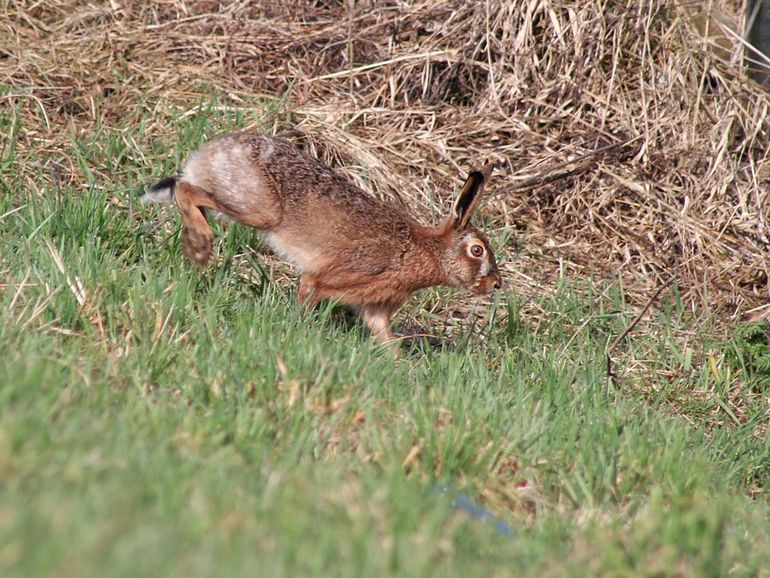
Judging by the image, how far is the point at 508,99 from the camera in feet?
27.7

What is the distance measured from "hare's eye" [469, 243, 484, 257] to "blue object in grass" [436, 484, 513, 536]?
114 inches

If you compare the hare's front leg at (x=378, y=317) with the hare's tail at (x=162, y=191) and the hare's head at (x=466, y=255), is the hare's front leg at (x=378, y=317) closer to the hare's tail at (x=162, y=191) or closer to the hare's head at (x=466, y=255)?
the hare's head at (x=466, y=255)

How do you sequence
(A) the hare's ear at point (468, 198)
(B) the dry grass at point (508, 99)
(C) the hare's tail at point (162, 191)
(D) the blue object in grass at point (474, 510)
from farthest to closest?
1. (B) the dry grass at point (508, 99)
2. (A) the hare's ear at point (468, 198)
3. (C) the hare's tail at point (162, 191)
4. (D) the blue object in grass at point (474, 510)

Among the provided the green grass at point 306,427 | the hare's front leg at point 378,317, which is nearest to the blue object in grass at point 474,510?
the green grass at point 306,427

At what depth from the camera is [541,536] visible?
3.52 m

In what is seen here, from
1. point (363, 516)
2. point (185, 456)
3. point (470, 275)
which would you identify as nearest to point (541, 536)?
point (363, 516)

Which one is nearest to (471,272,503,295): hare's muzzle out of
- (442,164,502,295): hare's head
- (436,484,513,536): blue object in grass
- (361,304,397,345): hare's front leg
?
(442,164,502,295): hare's head

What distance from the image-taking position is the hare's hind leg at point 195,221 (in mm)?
5762

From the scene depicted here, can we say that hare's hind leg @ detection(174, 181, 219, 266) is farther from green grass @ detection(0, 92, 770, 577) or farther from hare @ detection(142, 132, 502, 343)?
green grass @ detection(0, 92, 770, 577)

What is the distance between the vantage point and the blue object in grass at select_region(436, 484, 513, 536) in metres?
3.50

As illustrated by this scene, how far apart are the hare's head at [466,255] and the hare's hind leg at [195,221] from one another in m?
1.42

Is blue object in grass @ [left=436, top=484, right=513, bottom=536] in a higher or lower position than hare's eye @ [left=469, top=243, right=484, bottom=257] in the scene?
higher

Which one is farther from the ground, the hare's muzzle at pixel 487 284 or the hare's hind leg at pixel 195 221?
the hare's hind leg at pixel 195 221

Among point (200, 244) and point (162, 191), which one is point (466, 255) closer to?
point (200, 244)
